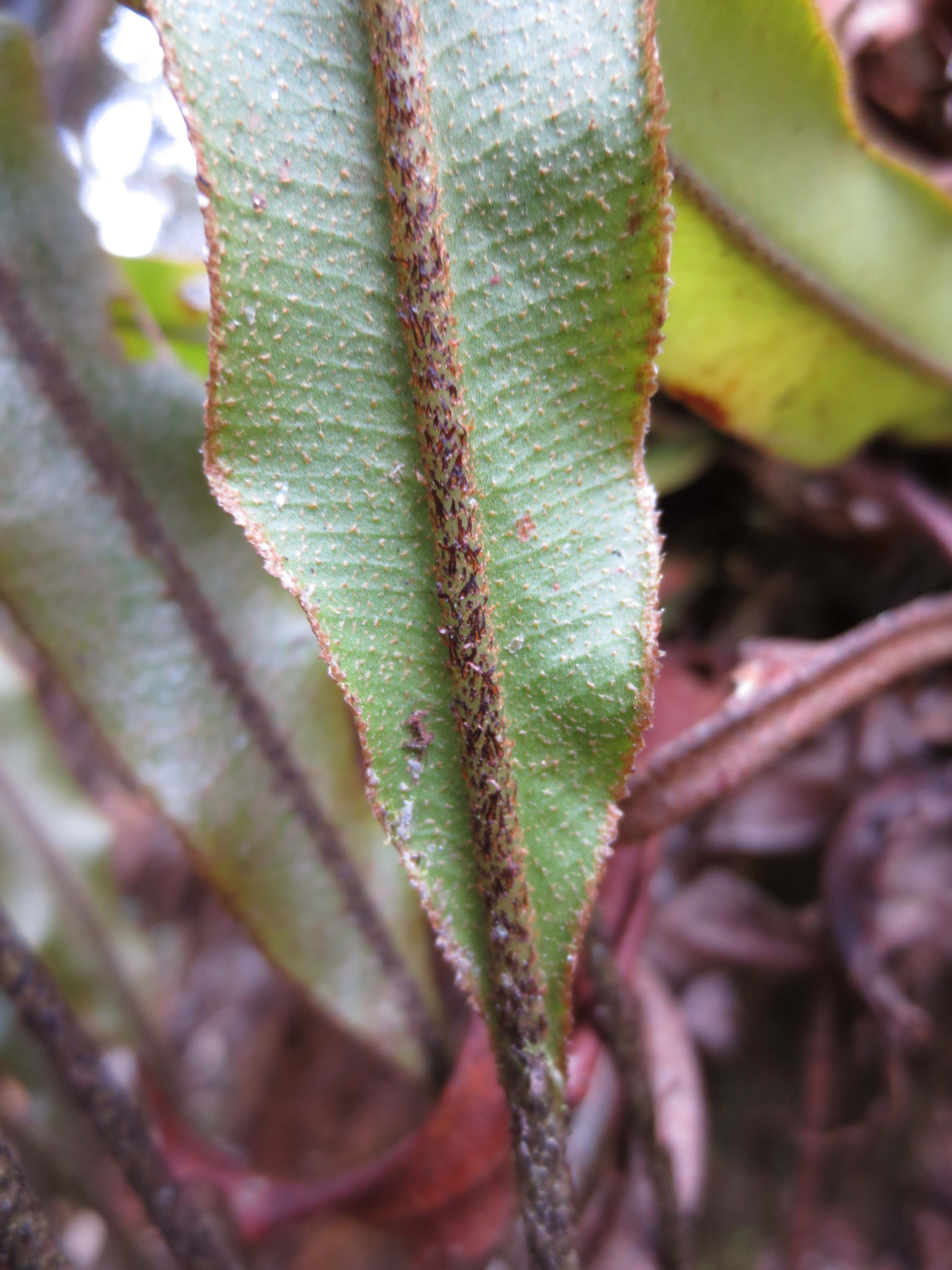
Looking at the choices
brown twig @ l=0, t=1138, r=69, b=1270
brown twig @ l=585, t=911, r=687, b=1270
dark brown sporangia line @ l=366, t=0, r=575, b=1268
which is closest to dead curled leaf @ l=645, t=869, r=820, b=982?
brown twig @ l=585, t=911, r=687, b=1270

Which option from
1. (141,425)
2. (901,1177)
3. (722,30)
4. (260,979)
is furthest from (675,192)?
(260,979)

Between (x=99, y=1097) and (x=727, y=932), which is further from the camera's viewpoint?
(x=727, y=932)

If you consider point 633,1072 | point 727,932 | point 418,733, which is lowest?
point 727,932

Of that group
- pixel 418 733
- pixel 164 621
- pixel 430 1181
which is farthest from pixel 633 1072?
pixel 164 621

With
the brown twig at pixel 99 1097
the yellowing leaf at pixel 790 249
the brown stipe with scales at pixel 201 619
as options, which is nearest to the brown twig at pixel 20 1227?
the brown twig at pixel 99 1097

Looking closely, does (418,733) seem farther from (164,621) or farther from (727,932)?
(727,932)

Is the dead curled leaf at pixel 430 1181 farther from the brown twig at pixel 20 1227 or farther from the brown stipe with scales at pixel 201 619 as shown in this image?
the brown twig at pixel 20 1227
